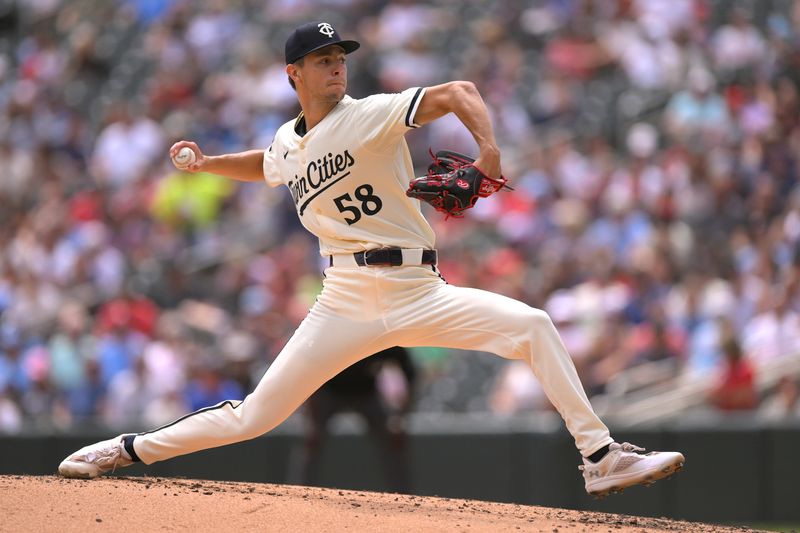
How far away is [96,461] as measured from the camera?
6.01 meters

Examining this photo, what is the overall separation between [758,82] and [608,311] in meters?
3.90

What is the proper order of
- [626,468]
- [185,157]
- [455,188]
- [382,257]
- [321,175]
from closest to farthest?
[455,188] → [626,468] → [382,257] → [321,175] → [185,157]

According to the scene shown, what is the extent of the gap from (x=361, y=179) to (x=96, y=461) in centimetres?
188

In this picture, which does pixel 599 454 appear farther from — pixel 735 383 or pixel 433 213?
pixel 433 213

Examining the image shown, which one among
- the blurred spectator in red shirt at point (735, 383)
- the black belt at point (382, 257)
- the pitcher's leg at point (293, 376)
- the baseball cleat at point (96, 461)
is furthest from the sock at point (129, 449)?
the blurred spectator in red shirt at point (735, 383)

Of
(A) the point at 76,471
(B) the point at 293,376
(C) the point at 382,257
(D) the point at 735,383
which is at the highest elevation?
(C) the point at 382,257

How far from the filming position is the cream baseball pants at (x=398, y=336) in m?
5.35

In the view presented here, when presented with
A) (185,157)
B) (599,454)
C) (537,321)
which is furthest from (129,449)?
(599,454)

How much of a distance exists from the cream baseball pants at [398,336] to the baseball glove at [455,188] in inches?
19.1

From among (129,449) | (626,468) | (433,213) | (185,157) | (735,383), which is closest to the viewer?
(626,468)

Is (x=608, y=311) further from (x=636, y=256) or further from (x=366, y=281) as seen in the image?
(x=366, y=281)

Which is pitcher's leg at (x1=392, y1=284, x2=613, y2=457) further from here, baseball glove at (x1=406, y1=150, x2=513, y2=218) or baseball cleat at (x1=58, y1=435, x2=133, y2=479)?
baseball cleat at (x1=58, y1=435, x2=133, y2=479)

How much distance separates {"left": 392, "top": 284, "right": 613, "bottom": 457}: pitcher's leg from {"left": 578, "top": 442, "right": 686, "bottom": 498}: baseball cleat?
7cm

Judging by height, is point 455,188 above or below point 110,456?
above
